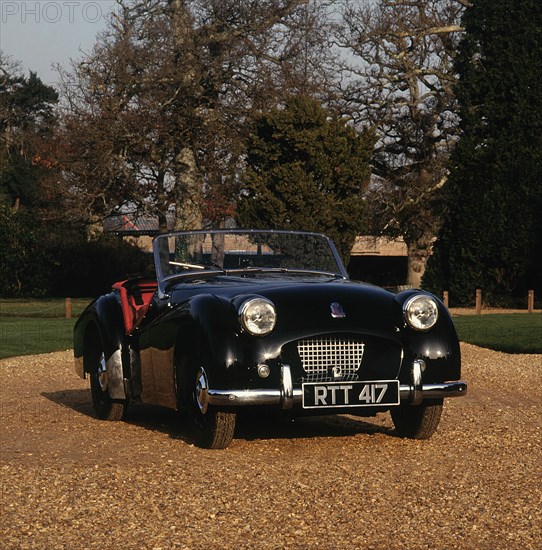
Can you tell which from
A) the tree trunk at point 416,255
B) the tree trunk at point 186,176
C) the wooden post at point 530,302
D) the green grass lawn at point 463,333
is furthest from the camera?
the tree trunk at point 416,255

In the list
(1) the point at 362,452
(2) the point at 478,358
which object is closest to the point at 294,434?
(1) the point at 362,452

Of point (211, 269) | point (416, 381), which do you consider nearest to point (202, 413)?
point (416, 381)

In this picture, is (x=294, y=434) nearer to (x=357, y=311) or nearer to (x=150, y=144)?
(x=357, y=311)

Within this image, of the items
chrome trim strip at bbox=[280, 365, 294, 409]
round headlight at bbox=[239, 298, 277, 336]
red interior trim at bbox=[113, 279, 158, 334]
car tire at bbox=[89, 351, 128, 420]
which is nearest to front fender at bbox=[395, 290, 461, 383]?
chrome trim strip at bbox=[280, 365, 294, 409]

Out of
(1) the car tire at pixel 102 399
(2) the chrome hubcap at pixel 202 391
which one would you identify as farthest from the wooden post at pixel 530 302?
(2) the chrome hubcap at pixel 202 391

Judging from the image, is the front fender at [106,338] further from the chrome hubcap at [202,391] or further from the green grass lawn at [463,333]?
the green grass lawn at [463,333]

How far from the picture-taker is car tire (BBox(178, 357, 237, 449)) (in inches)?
281

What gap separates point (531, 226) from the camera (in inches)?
1255

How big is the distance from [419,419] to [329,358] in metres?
1.07

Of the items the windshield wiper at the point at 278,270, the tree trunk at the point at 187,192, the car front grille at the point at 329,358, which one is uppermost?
the tree trunk at the point at 187,192

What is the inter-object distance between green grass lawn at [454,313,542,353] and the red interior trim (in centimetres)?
948

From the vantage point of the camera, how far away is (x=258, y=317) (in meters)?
6.95

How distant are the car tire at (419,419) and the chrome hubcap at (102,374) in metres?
2.38

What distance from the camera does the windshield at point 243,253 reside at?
27.8ft
